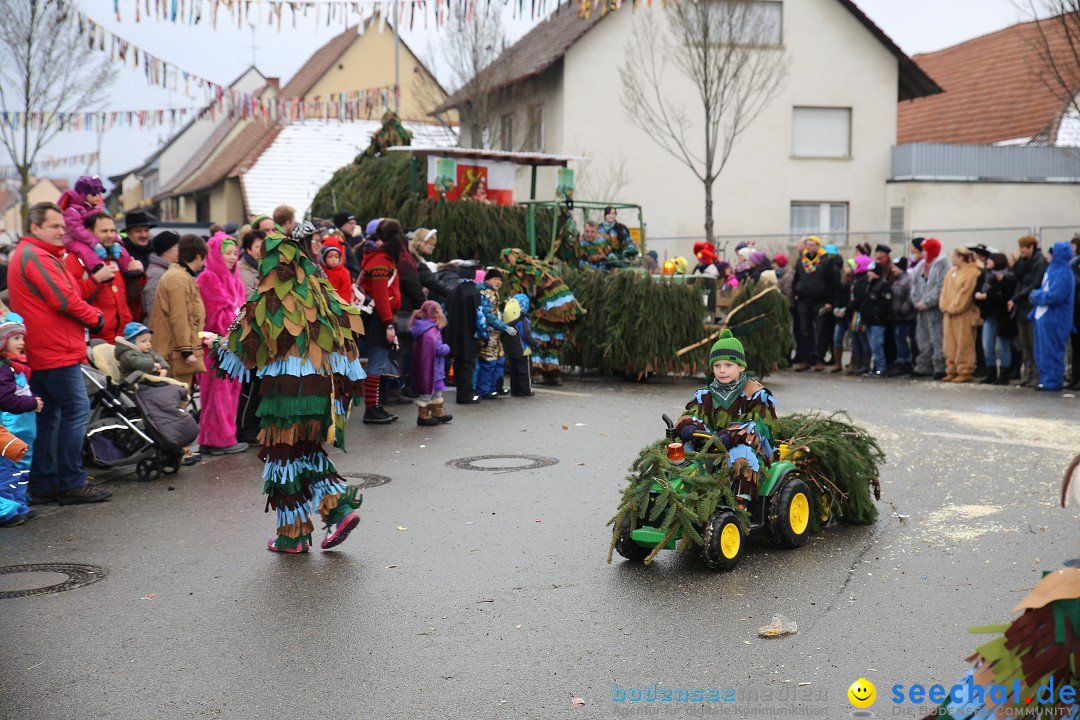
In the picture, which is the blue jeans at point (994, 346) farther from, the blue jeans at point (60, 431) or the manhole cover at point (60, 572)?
the manhole cover at point (60, 572)

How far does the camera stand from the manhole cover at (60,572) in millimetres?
6371

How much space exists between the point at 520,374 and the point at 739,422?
26.0ft

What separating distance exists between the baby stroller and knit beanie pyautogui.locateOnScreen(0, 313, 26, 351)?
1227 millimetres

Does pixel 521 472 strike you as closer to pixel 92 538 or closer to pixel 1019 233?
pixel 92 538

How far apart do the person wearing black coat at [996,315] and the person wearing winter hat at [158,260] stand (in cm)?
1107

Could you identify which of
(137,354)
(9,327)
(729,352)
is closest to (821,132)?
(137,354)

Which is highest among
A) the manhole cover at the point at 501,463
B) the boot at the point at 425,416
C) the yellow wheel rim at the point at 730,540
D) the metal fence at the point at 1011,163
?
the metal fence at the point at 1011,163

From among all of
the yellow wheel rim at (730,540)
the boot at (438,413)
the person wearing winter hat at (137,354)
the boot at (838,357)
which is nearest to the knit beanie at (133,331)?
the person wearing winter hat at (137,354)

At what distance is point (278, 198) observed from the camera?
37.8 meters

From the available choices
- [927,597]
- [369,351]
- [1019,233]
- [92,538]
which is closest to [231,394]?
[369,351]

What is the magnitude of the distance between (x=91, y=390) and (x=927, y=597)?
6503mm

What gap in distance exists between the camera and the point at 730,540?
6.68 m

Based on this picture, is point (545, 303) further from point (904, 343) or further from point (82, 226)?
point (82, 226)

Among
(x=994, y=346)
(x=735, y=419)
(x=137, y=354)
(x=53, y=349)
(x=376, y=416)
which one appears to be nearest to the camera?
(x=735, y=419)
